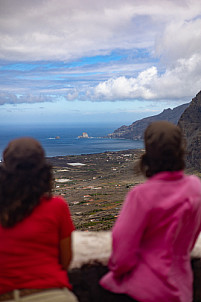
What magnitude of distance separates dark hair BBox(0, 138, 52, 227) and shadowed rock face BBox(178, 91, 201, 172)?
85.0 metres

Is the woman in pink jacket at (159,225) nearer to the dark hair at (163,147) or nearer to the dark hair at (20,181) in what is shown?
the dark hair at (163,147)

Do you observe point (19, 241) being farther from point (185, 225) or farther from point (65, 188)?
point (65, 188)

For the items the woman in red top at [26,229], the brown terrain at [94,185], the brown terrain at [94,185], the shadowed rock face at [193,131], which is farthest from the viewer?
the shadowed rock face at [193,131]

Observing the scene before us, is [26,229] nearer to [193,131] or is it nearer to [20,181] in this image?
[20,181]

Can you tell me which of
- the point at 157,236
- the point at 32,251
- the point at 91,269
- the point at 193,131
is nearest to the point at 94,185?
the point at 193,131

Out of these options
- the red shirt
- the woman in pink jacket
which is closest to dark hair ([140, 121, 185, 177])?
the woman in pink jacket

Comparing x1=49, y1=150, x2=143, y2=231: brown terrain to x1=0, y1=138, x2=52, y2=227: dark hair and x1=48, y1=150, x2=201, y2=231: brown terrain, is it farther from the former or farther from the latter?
x1=0, y1=138, x2=52, y2=227: dark hair

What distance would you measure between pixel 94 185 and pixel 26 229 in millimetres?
81495

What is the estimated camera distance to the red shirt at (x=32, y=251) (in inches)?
79.3

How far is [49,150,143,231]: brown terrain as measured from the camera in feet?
175

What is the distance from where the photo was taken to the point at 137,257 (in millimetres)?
2217

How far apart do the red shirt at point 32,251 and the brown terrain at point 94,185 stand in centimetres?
A: 2717

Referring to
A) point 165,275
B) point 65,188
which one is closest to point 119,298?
point 165,275

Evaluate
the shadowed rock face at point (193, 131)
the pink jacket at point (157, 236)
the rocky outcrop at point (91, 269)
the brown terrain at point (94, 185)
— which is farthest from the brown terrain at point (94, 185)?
the pink jacket at point (157, 236)
